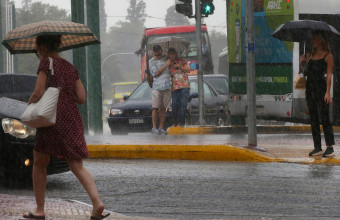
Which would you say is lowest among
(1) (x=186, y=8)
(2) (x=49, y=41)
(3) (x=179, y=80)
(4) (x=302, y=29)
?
(3) (x=179, y=80)

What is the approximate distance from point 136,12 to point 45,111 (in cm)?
17307

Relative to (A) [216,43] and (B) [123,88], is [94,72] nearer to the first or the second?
(B) [123,88]

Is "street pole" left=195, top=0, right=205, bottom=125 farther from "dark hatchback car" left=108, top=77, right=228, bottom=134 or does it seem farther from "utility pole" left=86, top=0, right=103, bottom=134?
"utility pole" left=86, top=0, right=103, bottom=134

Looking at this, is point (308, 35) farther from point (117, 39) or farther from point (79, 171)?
point (117, 39)

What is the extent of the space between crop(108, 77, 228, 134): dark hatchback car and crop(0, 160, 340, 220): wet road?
7935 millimetres

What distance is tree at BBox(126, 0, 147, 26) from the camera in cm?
17612

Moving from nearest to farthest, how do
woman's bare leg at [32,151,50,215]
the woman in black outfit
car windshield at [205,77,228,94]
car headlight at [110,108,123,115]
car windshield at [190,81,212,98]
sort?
woman's bare leg at [32,151,50,215]
the woman in black outfit
car headlight at [110,108,123,115]
car windshield at [190,81,212,98]
car windshield at [205,77,228,94]

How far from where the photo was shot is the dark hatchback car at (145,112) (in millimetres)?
17812

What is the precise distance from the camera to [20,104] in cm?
778

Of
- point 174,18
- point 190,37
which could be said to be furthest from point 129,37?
point 190,37

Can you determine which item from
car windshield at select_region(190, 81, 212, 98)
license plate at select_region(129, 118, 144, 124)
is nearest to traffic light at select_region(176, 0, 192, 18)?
car windshield at select_region(190, 81, 212, 98)

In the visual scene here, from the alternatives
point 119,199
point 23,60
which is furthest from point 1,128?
point 23,60

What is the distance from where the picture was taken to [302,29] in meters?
10.4

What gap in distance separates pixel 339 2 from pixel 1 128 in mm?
9824
